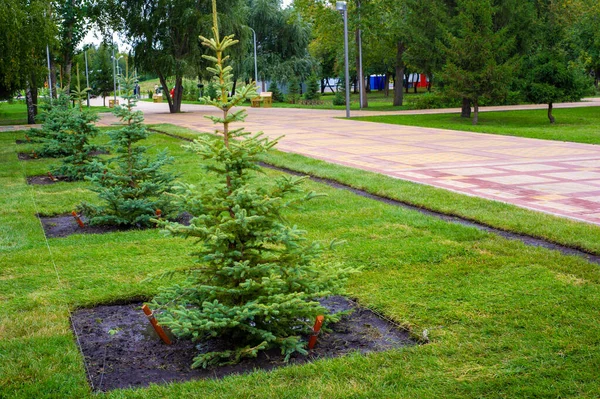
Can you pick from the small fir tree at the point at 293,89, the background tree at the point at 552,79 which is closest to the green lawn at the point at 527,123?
the background tree at the point at 552,79

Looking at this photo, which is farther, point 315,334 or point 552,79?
point 552,79

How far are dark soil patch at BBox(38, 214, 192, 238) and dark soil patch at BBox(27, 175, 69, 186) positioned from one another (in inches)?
134

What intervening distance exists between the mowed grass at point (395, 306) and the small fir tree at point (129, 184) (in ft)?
1.41

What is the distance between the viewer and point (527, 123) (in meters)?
25.1

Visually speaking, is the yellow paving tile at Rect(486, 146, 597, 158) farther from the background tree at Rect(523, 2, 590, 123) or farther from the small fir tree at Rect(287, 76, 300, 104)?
the small fir tree at Rect(287, 76, 300, 104)

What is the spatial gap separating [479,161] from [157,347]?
1000cm

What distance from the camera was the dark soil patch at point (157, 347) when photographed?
4125 millimetres

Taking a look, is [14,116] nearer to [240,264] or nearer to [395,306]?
[395,306]

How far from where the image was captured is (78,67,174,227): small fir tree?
8148 millimetres

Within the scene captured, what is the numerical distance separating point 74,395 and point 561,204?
22.2 ft

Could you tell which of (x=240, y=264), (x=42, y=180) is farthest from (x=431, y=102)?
(x=240, y=264)

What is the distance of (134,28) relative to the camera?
1484 inches

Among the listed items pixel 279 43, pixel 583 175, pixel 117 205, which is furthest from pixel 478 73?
pixel 279 43

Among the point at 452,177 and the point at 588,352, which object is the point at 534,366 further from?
the point at 452,177
